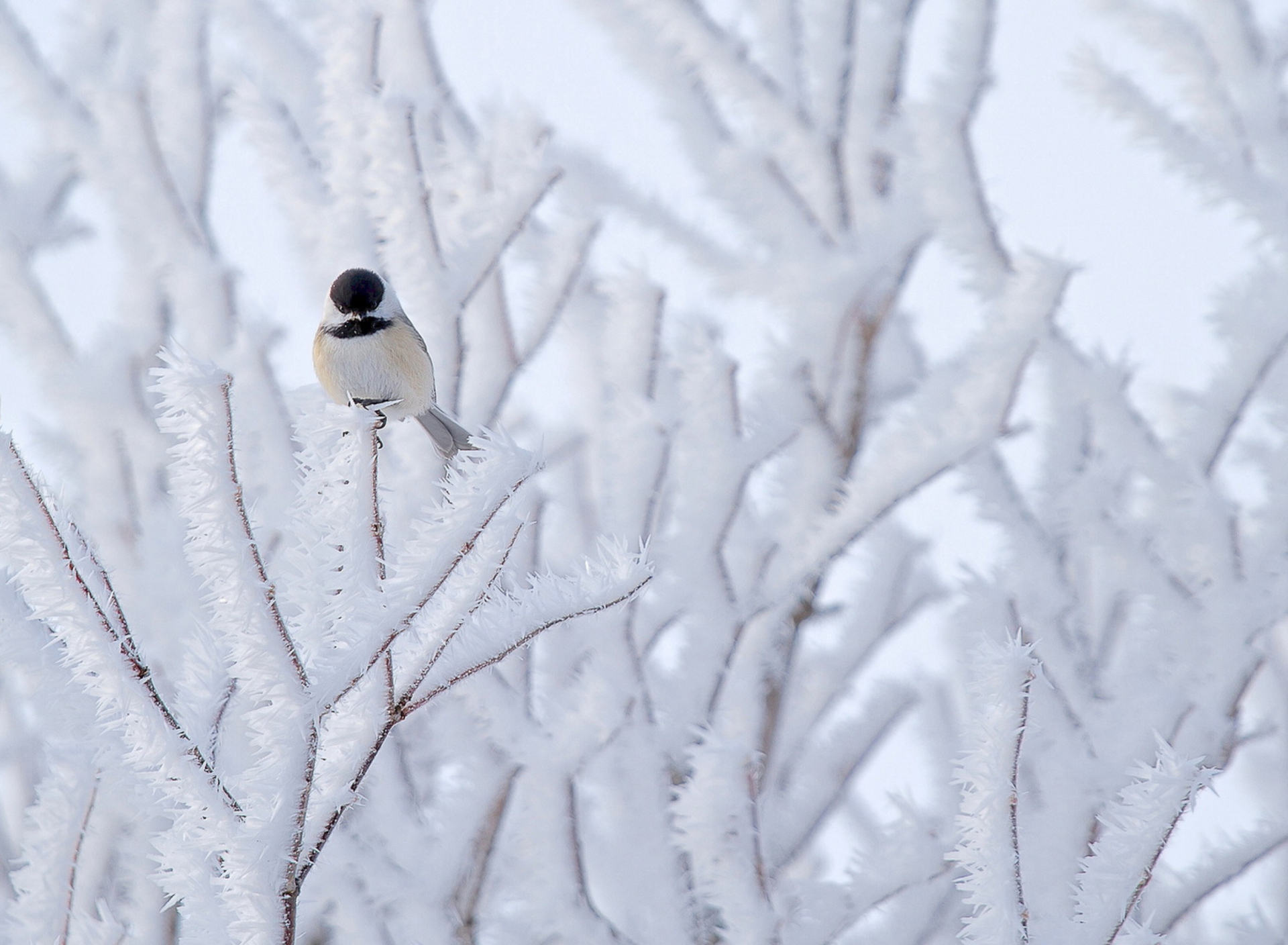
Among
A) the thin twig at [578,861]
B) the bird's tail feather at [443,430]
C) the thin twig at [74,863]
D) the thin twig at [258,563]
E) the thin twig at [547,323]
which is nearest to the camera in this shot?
the thin twig at [258,563]

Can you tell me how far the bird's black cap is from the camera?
1812mm

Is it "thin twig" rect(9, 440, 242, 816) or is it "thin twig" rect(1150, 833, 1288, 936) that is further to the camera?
"thin twig" rect(1150, 833, 1288, 936)

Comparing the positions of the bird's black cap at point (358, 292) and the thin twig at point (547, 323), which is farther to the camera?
the thin twig at point (547, 323)

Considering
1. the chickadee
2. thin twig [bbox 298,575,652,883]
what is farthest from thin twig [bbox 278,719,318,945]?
the chickadee

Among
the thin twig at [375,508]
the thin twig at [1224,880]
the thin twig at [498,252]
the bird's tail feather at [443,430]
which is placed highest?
the thin twig at [498,252]

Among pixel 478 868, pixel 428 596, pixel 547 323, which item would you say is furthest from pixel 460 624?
pixel 547 323

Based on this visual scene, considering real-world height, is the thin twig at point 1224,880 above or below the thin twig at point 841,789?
below

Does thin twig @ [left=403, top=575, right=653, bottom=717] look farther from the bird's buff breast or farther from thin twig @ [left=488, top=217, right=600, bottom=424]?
thin twig @ [left=488, top=217, right=600, bottom=424]

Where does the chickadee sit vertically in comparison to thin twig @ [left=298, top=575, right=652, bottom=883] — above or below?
above

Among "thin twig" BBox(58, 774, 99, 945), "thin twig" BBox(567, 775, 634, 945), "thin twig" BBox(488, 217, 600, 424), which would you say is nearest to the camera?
"thin twig" BBox(58, 774, 99, 945)

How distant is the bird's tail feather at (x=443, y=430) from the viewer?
5.75 ft

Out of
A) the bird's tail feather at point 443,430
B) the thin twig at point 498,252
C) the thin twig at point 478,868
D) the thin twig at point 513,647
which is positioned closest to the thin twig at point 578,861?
the thin twig at point 478,868

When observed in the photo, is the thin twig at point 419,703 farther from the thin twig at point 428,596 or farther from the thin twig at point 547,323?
the thin twig at point 547,323

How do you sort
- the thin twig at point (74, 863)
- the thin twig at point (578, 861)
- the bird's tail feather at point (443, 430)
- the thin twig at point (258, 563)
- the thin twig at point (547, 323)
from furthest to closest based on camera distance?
1. the thin twig at point (547, 323)
2. the bird's tail feather at point (443, 430)
3. the thin twig at point (578, 861)
4. the thin twig at point (74, 863)
5. the thin twig at point (258, 563)
